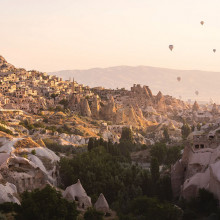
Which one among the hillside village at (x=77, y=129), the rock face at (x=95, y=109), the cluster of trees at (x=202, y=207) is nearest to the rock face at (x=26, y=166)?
the hillside village at (x=77, y=129)

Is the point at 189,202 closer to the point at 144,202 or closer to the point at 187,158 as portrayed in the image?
the point at 144,202

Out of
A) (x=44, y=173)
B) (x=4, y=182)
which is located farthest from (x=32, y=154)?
(x=4, y=182)

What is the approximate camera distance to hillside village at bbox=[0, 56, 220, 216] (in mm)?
36750

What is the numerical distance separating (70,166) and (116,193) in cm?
510

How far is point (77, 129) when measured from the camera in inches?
3327

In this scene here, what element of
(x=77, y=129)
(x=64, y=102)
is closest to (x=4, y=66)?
(x=64, y=102)

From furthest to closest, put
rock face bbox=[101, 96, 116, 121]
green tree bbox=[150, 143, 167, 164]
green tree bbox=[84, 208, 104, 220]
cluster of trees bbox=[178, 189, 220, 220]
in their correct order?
rock face bbox=[101, 96, 116, 121] < green tree bbox=[150, 143, 167, 164] < cluster of trees bbox=[178, 189, 220, 220] < green tree bbox=[84, 208, 104, 220]

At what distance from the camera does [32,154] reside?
4416cm

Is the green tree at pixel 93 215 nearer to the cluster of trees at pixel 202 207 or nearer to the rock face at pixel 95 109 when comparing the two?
the cluster of trees at pixel 202 207

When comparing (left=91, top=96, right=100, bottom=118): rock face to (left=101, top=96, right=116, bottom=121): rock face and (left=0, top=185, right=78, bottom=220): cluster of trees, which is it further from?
(left=0, top=185, right=78, bottom=220): cluster of trees

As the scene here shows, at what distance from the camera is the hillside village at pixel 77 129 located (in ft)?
121

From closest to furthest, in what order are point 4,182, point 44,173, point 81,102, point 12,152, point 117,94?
point 4,182 < point 44,173 < point 12,152 < point 81,102 < point 117,94

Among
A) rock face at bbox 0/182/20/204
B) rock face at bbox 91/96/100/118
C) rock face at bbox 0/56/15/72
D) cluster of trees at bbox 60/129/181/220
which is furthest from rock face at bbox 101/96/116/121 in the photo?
rock face at bbox 0/182/20/204

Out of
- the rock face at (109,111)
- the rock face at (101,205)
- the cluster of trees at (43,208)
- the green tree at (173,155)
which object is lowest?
the rock face at (101,205)
